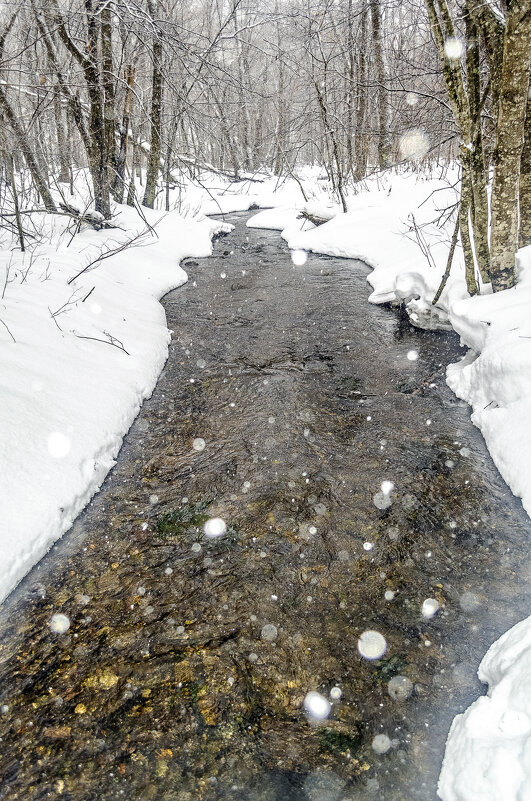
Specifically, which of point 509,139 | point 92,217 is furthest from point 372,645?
point 92,217

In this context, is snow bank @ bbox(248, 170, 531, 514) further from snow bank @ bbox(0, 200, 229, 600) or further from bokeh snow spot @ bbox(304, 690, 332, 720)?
snow bank @ bbox(0, 200, 229, 600)

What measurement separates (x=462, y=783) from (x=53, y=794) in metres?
1.95

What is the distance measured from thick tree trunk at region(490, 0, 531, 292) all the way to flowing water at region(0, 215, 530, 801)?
2039 millimetres

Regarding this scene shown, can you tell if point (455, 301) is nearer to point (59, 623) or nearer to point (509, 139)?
point (509, 139)

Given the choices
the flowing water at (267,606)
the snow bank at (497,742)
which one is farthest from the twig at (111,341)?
the snow bank at (497,742)

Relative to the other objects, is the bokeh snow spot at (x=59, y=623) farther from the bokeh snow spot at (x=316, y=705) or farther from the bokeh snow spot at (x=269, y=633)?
the bokeh snow spot at (x=316, y=705)

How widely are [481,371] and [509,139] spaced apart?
2.66 metres

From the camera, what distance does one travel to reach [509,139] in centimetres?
529

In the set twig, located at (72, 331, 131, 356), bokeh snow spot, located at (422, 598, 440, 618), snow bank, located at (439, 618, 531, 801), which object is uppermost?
twig, located at (72, 331, 131, 356)

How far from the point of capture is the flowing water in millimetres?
2398

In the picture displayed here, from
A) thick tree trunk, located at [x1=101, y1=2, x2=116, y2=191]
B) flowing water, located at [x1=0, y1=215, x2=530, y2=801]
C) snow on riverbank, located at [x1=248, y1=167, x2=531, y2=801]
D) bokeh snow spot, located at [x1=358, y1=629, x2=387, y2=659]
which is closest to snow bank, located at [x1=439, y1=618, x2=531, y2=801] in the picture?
snow on riverbank, located at [x1=248, y1=167, x2=531, y2=801]

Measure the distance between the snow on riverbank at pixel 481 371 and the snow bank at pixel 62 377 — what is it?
303 cm

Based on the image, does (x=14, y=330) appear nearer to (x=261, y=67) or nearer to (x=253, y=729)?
(x=253, y=729)

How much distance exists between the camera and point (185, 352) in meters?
7.07
